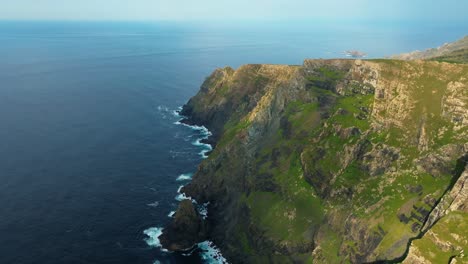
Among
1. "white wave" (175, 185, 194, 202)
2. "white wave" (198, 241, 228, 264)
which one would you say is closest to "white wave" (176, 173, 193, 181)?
"white wave" (175, 185, 194, 202)

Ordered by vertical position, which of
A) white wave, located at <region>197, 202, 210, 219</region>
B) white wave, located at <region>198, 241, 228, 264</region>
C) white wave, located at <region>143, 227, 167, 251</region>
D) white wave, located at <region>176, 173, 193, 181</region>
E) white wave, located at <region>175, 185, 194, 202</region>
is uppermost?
white wave, located at <region>176, 173, 193, 181</region>

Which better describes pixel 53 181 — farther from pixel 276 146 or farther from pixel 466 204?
pixel 466 204

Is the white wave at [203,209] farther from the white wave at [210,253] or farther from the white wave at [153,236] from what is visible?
the white wave at [153,236]

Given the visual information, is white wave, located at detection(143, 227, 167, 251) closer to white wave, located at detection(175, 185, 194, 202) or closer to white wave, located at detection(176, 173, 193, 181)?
white wave, located at detection(175, 185, 194, 202)

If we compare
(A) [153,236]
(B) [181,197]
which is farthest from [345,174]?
(B) [181,197]

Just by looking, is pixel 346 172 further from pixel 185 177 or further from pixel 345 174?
pixel 185 177

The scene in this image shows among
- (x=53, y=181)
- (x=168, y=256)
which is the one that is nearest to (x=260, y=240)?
(x=168, y=256)
